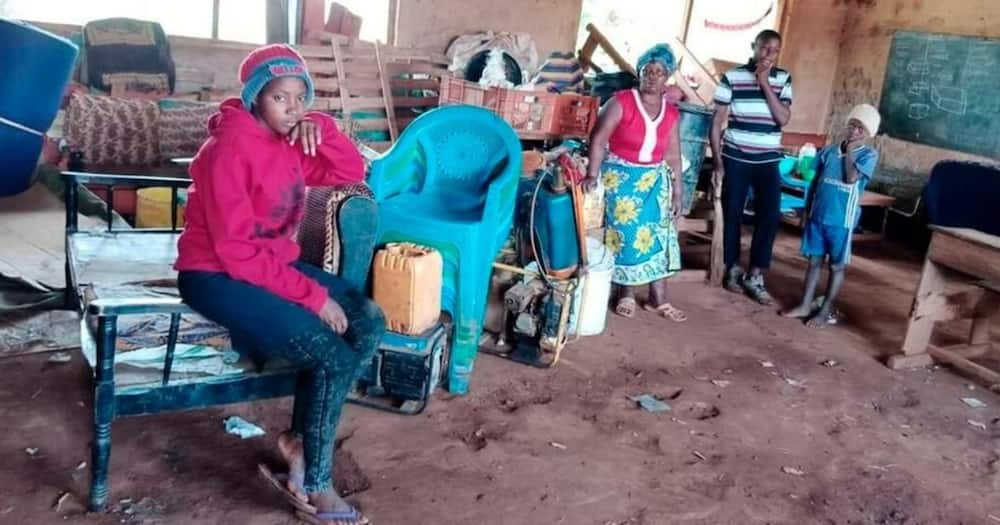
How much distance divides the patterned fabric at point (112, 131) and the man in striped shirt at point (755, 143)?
3.54 metres

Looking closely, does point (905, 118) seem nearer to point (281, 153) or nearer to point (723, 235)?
point (723, 235)

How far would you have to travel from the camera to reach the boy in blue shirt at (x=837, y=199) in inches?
194

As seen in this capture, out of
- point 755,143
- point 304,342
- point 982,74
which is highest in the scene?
point 982,74

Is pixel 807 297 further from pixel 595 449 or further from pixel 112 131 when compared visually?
pixel 112 131

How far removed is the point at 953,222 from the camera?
6047mm

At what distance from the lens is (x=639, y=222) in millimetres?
4770

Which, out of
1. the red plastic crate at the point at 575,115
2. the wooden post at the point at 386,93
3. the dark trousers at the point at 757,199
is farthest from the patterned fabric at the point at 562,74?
the dark trousers at the point at 757,199

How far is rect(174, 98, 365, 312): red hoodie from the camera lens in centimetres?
240

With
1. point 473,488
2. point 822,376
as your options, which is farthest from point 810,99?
point 473,488

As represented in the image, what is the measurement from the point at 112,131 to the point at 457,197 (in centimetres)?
228

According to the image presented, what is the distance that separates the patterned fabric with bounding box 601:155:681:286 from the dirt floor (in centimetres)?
47

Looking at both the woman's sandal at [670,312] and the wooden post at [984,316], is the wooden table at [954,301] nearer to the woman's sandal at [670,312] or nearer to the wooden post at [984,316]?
the wooden post at [984,316]

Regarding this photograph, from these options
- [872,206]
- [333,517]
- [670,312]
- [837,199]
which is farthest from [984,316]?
[333,517]

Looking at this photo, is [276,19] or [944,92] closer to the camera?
[276,19]
